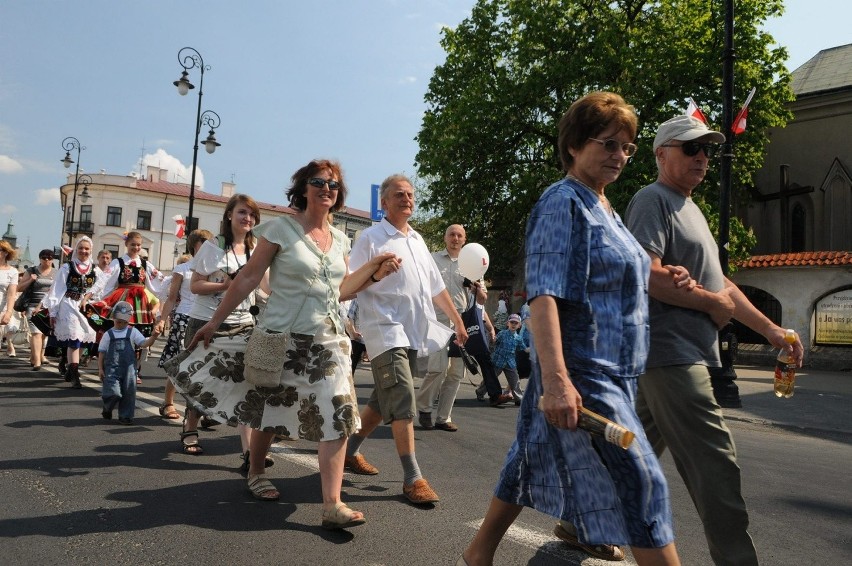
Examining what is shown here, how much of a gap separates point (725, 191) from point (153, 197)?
7093 centimetres

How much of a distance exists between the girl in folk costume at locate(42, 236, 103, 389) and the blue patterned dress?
9.25 m

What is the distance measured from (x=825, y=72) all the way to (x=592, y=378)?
3774 centimetres

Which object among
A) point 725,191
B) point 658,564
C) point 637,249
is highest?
point 725,191

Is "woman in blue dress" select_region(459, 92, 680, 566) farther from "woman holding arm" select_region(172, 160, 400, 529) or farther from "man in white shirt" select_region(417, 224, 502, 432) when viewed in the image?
"man in white shirt" select_region(417, 224, 502, 432)

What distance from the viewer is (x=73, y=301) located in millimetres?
10977

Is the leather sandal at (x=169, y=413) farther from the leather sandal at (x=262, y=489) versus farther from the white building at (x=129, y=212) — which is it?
the white building at (x=129, y=212)

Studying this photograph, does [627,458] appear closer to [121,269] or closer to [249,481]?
[249,481]

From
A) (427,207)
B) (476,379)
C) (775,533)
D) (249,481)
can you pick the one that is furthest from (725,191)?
(427,207)

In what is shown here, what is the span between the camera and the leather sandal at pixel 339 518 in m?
3.60

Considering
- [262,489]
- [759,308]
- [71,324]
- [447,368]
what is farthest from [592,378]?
[759,308]

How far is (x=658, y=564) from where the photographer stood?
92.2 inches

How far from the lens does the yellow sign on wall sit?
21.5 metres

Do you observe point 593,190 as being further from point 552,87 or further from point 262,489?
point 552,87

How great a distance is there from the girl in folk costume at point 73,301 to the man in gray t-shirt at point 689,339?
924 centimetres
